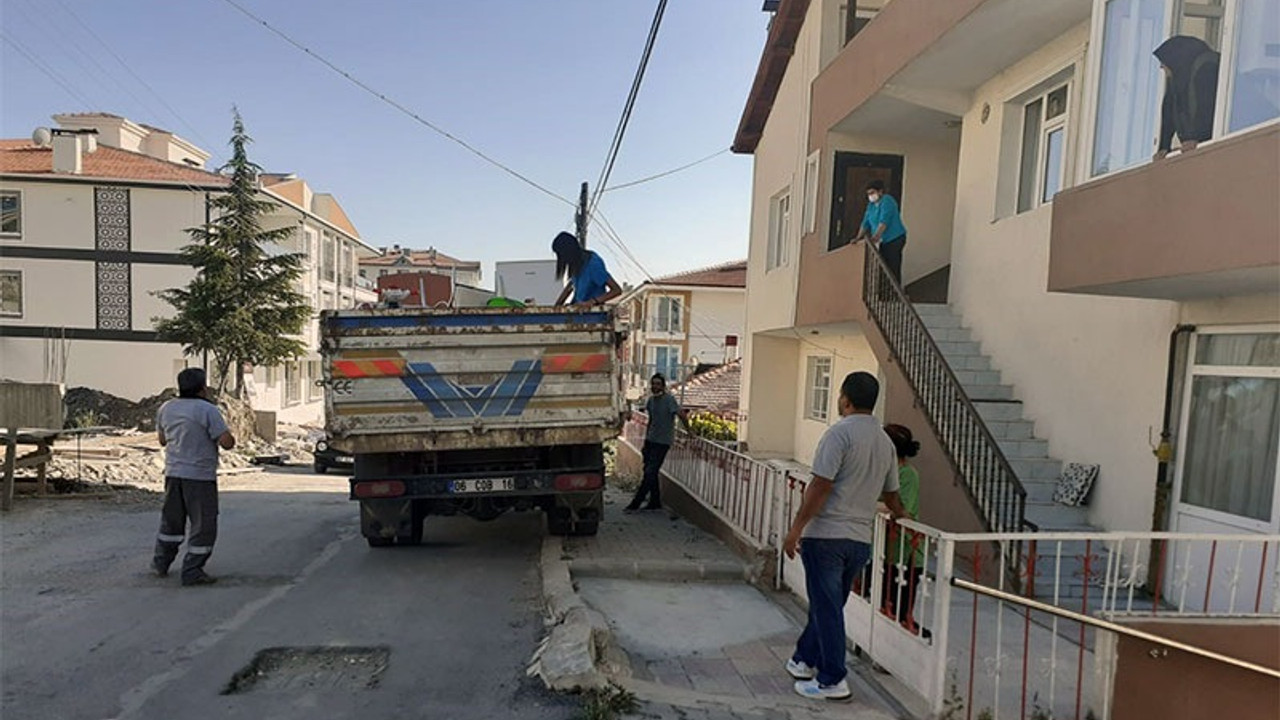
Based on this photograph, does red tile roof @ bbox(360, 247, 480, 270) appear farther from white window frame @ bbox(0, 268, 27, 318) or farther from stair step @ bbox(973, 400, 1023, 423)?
stair step @ bbox(973, 400, 1023, 423)

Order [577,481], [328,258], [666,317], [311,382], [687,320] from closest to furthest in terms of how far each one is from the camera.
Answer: [577,481]
[328,258]
[311,382]
[687,320]
[666,317]

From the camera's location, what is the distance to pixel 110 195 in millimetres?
25938

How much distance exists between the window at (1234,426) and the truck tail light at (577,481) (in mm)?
4791

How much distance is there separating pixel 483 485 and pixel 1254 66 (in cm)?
605

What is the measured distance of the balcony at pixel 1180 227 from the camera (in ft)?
12.5

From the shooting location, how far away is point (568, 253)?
7738mm

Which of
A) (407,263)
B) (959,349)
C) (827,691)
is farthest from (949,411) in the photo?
(407,263)

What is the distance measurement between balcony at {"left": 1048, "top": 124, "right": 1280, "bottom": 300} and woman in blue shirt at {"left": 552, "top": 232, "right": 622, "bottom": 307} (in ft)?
13.6

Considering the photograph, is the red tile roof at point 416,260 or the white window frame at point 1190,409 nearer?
the white window frame at point 1190,409

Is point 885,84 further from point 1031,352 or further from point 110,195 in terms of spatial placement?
point 110,195

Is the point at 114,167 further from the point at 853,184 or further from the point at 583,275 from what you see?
the point at 853,184

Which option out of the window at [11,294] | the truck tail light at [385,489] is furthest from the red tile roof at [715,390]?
the window at [11,294]

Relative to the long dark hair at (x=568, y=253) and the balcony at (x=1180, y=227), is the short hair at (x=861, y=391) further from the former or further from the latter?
the long dark hair at (x=568, y=253)

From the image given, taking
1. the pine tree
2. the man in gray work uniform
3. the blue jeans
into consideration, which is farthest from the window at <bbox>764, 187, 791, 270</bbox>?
the pine tree
